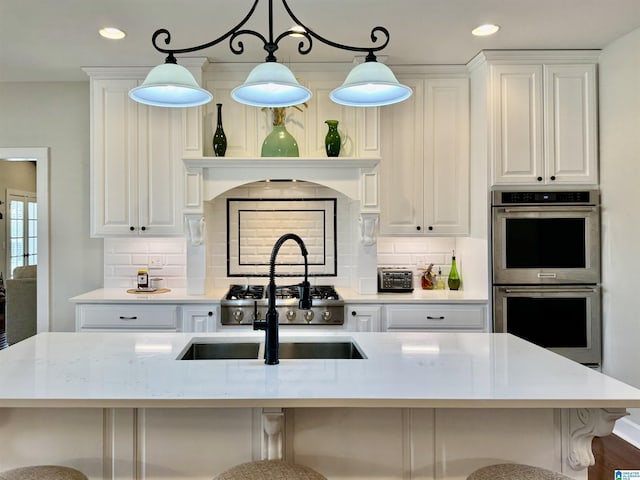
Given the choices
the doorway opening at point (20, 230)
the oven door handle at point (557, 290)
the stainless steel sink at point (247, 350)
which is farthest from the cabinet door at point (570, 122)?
the doorway opening at point (20, 230)

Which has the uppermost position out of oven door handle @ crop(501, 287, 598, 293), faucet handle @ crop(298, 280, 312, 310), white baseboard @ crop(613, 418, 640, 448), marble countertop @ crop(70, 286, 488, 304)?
faucet handle @ crop(298, 280, 312, 310)

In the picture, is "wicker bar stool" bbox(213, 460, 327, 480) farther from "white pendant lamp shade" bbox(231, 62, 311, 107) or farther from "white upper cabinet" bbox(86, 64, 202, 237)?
"white upper cabinet" bbox(86, 64, 202, 237)

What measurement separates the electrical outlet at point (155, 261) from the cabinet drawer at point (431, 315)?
1951mm

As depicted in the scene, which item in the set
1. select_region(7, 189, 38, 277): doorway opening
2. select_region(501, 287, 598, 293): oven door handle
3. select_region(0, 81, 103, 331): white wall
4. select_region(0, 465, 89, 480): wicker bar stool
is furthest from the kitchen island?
select_region(7, 189, 38, 277): doorway opening

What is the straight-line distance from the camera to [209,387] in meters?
1.35

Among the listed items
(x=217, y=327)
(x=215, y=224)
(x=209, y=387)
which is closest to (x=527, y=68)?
(x=215, y=224)

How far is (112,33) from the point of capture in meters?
2.89

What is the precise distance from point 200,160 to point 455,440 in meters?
2.51

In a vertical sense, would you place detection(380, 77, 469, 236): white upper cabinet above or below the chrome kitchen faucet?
above

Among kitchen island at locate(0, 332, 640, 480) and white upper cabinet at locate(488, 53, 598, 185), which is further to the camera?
white upper cabinet at locate(488, 53, 598, 185)

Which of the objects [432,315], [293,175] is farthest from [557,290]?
[293,175]

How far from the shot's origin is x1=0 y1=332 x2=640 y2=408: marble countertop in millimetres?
1268

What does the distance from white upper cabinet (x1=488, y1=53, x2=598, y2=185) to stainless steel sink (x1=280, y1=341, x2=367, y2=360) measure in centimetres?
193

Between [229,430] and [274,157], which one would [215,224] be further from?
[229,430]
